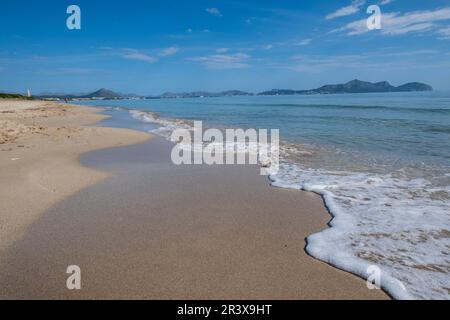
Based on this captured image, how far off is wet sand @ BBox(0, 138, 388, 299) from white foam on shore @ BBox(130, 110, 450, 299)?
0.98 feet

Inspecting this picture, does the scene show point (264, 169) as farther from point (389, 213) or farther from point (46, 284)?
point (46, 284)

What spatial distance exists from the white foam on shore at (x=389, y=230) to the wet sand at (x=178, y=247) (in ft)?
0.98

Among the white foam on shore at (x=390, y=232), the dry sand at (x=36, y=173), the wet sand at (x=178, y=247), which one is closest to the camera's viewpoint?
the wet sand at (x=178, y=247)

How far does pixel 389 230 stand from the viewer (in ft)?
15.4

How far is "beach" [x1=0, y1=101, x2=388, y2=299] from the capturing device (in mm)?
3301

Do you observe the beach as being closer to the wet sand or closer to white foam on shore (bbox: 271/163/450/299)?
the wet sand

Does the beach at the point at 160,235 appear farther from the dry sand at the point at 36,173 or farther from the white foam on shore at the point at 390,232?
the white foam on shore at the point at 390,232

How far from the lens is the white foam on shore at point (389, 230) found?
11.6ft

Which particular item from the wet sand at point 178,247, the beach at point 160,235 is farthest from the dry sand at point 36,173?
the wet sand at point 178,247

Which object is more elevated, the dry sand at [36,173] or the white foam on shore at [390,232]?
the dry sand at [36,173]

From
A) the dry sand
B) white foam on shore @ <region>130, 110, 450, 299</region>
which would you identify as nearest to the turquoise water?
white foam on shore @ <region>130, 110, 450, 299</region>

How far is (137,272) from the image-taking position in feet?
11.7
